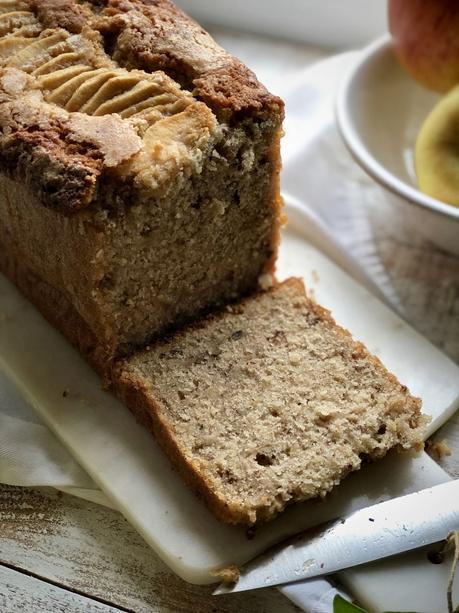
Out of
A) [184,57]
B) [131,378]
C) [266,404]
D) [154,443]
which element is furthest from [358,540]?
[184,57]

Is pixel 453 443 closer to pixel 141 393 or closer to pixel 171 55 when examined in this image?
pixel 141 393

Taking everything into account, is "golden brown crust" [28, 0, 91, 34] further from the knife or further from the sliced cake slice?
the knife

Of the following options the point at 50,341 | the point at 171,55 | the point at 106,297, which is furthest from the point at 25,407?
the point at 171,55

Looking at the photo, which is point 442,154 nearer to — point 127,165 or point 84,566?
point 127,165

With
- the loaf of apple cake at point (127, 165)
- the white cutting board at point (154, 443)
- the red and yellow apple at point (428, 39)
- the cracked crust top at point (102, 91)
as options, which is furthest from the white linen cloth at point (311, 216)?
the cracked crust top at point (102, 91)

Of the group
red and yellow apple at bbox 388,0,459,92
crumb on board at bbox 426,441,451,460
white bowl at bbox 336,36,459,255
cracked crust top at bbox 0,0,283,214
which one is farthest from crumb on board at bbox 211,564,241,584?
red and yellow apple at bbox 388,0,459,92
